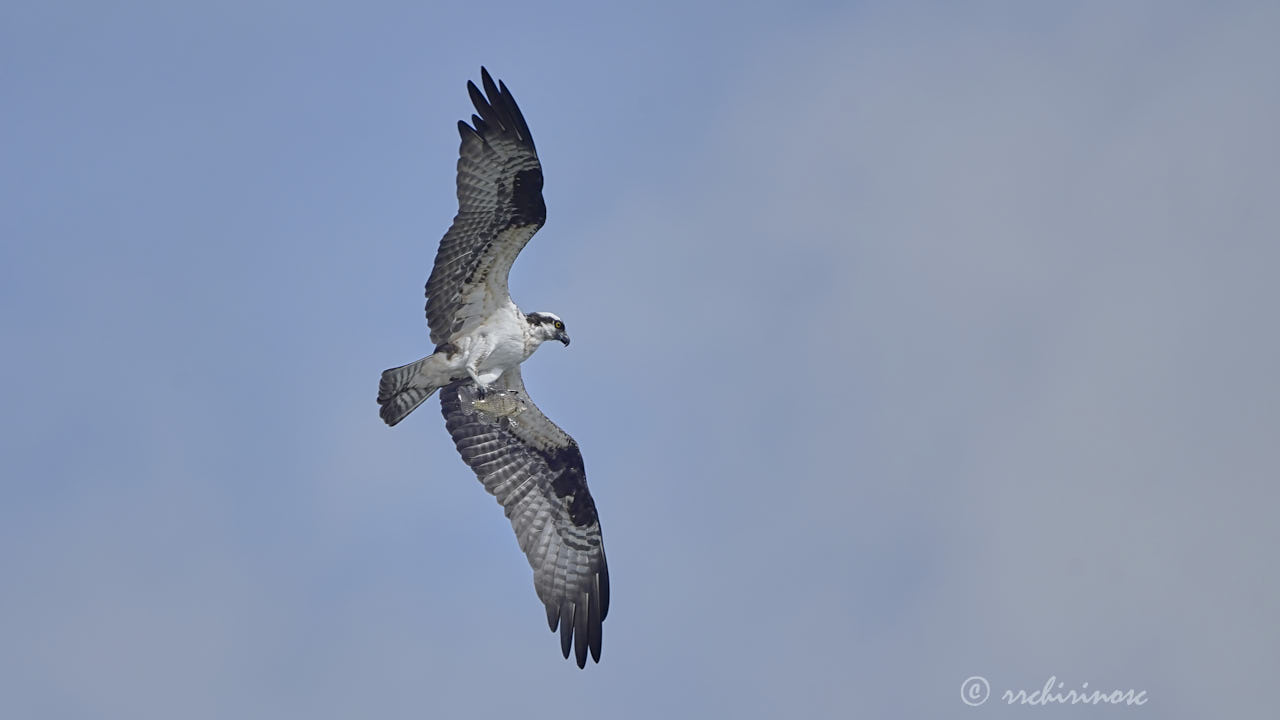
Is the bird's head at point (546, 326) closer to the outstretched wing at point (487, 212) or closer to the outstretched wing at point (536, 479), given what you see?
the outstretched wing at point (487, 212)

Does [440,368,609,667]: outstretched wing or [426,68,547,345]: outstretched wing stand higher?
[426,68,547,345]: outstretched wing

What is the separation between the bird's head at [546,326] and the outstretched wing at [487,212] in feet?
1.68

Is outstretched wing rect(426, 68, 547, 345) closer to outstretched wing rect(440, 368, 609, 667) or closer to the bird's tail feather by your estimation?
the bird's tail feather

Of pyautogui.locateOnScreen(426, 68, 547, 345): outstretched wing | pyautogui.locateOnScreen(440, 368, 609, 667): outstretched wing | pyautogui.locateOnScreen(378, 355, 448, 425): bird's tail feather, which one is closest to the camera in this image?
pyautogui.locateOnScreen(426, 68, 547, 345): outstretched wing

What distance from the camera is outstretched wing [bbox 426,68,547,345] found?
1628cm

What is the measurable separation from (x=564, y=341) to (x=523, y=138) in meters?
2.70

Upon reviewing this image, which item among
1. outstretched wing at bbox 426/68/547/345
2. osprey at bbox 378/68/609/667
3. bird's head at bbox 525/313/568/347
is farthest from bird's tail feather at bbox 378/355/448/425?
bird's head at bbox 525/313/568/347

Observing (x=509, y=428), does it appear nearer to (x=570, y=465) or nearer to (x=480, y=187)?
(x=570, y=465)

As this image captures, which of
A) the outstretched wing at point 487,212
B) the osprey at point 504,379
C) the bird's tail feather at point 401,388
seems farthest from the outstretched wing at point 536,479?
the outstretched wing at point 487,212

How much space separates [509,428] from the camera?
18500 millimetres

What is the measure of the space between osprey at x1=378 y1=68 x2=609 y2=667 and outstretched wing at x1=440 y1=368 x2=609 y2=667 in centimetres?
1

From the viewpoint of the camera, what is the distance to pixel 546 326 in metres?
17.6

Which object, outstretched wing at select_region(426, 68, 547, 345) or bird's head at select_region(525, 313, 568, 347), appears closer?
outstretched wing at select_region(426, 68, 547, 345)

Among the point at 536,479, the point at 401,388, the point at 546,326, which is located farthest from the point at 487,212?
the point at 536,479
